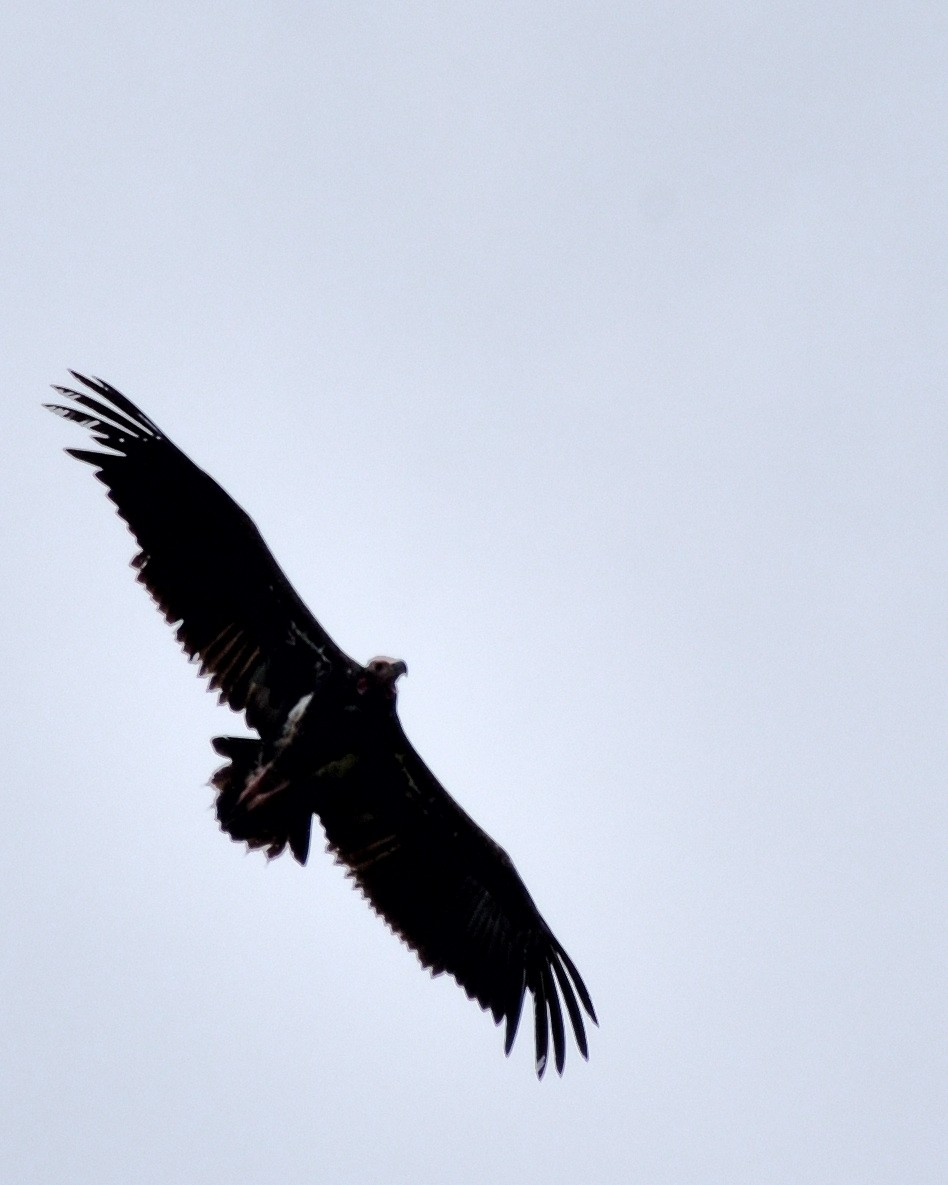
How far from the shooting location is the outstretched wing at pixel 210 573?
16844mm

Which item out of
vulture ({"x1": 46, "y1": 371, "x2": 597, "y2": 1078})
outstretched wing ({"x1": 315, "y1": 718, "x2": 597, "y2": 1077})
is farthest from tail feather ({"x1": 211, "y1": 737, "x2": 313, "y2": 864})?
outstretched wing ({"x1": 315, "y1": 718, "x2": 597, "y2": 1077})

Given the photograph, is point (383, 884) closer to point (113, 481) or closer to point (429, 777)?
point (429, 777)

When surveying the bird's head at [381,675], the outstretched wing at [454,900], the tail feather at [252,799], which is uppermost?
the bird's head at [381,675]

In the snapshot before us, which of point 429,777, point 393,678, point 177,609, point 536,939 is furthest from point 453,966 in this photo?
point 177,609

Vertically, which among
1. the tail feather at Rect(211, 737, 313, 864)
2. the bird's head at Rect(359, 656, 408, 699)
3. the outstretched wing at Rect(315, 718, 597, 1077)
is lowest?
the tail feather at Rect(211, 737, 313, 864)

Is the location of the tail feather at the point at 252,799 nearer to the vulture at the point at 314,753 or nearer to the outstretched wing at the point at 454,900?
the vulture at the point at 314,753

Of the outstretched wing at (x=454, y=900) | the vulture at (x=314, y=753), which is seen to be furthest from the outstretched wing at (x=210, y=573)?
the outstretched wing at (x=454, y=900)

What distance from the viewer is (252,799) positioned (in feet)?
56.8

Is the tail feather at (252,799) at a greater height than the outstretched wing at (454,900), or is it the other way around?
the outstretched wing at (454,900)

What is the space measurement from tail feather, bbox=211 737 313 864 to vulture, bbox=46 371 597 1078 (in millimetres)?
14

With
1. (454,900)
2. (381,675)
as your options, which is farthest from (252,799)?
(454,900)

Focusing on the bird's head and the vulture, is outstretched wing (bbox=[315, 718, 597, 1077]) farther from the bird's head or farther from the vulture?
the bird's head

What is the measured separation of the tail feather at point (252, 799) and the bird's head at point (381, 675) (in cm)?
124

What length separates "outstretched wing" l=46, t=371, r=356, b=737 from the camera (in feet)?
55.3
